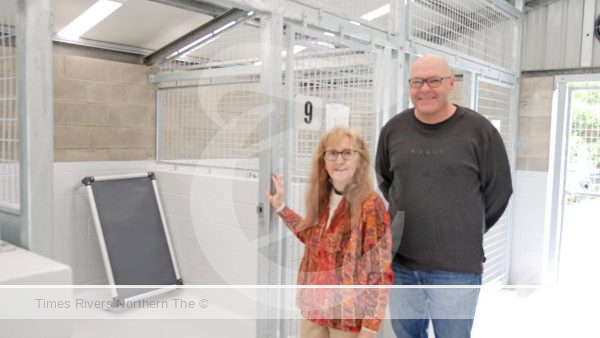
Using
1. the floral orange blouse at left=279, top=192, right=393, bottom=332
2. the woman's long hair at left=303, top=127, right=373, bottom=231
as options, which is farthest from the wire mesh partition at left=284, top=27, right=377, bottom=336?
the floral orange blouse at left=279, top=192, right=393, bottom=332

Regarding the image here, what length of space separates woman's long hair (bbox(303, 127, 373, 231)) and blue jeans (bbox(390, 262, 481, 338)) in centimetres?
49

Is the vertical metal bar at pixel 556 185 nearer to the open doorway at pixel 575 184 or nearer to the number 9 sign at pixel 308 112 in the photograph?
the open doorway at pixel 575 184

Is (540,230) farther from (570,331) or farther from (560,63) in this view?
(560,63)

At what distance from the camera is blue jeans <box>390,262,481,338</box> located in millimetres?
1968

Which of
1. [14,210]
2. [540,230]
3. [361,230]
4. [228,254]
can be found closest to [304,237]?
[361,230]

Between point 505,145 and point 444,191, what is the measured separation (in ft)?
8.30

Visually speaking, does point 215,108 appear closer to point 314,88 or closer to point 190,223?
point 190,223

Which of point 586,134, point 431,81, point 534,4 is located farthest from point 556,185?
point 431,81

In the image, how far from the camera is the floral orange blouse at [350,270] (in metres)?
1.71

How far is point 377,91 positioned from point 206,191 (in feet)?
4.98

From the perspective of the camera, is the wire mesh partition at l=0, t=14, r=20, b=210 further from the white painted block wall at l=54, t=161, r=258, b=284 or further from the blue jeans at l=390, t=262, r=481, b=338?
the white painted block wall at l=54, t=161, r=258, b=284

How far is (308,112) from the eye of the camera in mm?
2129

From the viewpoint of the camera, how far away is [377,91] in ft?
8.55

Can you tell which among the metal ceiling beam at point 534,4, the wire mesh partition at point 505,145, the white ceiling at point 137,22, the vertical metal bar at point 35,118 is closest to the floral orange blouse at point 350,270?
the vertical metal bar at point 35,118
